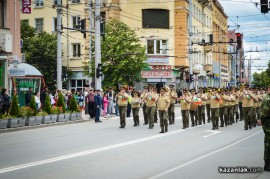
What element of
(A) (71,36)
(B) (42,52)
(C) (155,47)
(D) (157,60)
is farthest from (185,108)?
(A) (71,36)

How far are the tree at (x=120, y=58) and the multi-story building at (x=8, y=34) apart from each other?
1332 centimetres

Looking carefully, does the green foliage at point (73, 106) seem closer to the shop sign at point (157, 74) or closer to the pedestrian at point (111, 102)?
the pedestrian at point (111, 102)

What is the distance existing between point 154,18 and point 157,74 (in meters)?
6.12

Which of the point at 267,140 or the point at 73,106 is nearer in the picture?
the point at 267,140

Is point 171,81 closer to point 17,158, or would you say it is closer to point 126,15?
point 126,15

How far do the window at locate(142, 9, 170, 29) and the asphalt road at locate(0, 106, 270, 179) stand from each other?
126ft

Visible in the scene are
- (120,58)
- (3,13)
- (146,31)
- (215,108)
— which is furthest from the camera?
(146,31)

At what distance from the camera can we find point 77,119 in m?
29.7

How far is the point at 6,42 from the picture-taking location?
31.3 m

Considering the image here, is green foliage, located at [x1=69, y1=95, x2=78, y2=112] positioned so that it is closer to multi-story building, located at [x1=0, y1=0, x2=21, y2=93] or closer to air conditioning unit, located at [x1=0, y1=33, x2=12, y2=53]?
multi-story building, located at [x1=0, y1=0, x2=21, y2=93]

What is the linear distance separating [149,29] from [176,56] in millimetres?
4139

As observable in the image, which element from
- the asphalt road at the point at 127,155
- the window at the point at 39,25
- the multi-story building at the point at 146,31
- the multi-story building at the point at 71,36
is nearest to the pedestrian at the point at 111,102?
the asphalt road at the point at 127,155

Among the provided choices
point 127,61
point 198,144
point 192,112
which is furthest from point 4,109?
point 127,61
